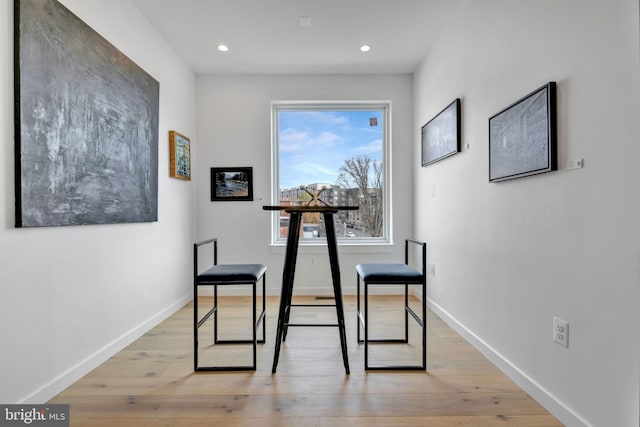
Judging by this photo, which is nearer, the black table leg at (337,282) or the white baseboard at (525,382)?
the white baseboard at (525,382)

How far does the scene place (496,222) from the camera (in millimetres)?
2143

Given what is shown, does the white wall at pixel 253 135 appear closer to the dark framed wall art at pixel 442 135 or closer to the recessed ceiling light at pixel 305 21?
the dark framed wall art at pixel 442 135

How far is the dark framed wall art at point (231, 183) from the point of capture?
3.89m

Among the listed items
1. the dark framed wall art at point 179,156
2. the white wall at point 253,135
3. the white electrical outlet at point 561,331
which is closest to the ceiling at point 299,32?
the white wall at point 253,135

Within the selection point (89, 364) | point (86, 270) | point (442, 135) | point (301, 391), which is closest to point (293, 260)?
point (301, 391)

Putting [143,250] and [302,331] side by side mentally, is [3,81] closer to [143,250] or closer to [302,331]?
[143,250]

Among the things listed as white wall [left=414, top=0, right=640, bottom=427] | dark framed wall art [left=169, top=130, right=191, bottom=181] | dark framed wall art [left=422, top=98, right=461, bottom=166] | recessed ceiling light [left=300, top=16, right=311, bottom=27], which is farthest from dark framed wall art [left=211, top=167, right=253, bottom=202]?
white wall [left=414, top=0, right=640, bottom=427]

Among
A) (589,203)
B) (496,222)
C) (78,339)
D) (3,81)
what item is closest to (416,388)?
(496,222)

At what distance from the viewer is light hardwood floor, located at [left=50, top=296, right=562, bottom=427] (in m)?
1.59

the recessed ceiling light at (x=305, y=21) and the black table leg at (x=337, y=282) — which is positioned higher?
the recessed ceiling light at (x=305, y=21)

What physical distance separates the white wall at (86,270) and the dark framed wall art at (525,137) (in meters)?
2.46

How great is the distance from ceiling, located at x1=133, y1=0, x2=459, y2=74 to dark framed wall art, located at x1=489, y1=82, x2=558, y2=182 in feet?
4.00

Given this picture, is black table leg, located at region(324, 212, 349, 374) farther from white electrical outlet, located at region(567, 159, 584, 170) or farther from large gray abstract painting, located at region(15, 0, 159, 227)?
large gray abstract painting, located at region(15, 0, 159, 227)
